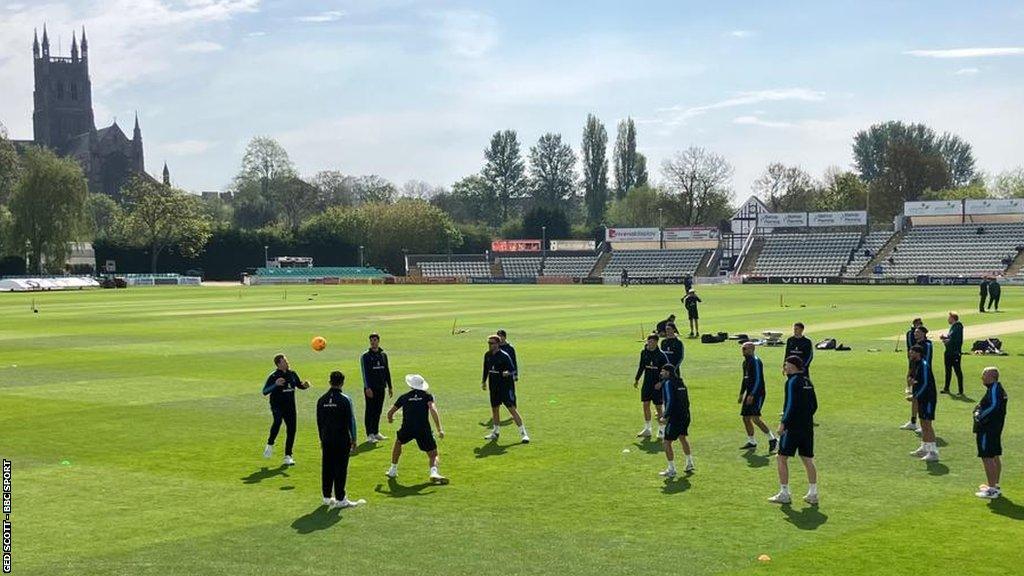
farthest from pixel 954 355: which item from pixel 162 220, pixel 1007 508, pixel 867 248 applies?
pixel 162 220

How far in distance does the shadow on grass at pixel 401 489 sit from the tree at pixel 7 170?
400 ft

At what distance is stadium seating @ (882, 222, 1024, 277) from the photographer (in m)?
104

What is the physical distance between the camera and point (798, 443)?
14.2 meters

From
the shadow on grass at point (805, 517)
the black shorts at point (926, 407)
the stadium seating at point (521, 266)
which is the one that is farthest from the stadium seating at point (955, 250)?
the shadow on grass at point (805, 517)

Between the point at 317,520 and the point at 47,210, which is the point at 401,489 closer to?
the point at 317,520

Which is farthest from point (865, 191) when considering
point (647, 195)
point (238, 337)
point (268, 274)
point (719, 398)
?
point (719, 398)

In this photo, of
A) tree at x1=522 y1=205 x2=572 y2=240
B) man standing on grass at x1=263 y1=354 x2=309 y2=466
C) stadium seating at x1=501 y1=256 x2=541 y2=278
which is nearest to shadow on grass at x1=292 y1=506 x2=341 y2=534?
man standing on grass at x1=263 y1=354 x2=309 y2=466

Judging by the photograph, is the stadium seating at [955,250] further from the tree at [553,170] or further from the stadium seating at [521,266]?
the tree at [553,170]

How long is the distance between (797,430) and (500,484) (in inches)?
174

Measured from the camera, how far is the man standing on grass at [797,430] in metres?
14.1

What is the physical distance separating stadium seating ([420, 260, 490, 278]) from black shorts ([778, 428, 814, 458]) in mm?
125671

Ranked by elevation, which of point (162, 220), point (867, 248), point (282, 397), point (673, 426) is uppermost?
point (162, 220)

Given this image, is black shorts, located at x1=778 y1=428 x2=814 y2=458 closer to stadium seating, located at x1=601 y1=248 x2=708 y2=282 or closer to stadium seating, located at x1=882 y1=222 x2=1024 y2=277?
stadium seating, located at x1=882 y1=222 x2=1024 y2=277

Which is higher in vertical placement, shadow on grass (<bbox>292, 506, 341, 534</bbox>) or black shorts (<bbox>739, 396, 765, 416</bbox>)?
black shorts (<bbox>739, 396, 765, 416</bbox>)
